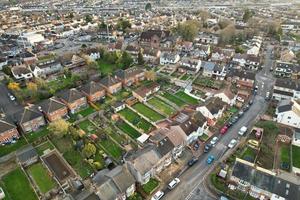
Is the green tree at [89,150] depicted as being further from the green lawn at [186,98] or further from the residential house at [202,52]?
the residential house at [202,52]

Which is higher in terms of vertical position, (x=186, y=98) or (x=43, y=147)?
(x=186, y=98)

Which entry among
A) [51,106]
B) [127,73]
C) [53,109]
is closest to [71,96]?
[51,106]

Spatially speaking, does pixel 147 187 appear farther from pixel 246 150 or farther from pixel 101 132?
pixel 246 150

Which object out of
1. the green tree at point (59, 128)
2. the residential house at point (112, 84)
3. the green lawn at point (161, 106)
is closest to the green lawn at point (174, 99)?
the green lawn at point (161, 106)

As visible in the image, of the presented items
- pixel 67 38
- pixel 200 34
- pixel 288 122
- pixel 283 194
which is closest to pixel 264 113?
pixel 288 122

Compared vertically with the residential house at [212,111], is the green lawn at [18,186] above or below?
below

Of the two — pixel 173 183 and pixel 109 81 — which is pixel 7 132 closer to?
pixel 109 81
